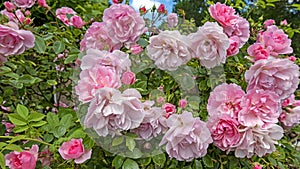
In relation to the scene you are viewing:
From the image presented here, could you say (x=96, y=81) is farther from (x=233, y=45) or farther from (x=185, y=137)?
(x=233, y=45)

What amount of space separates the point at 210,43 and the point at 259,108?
0.19m

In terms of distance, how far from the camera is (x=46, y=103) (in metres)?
1.44

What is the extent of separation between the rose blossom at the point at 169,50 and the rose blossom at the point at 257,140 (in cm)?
22

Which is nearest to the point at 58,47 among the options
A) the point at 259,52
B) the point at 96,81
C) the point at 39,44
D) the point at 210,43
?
the point at 39,44

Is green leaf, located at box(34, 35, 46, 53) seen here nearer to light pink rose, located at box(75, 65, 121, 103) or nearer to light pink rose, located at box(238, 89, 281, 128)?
light pink rose, located at box(75, 65, 121, 103)

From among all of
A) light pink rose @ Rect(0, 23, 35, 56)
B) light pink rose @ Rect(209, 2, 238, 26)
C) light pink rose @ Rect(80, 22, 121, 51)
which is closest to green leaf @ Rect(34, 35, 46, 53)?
light pink rose @ Rect(0, 23, 35, 56)

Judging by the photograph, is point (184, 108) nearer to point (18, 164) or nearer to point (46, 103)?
point (18, 164)

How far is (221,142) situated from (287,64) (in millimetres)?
244

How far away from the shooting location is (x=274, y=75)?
2.97 ft

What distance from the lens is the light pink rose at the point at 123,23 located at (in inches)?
37.2

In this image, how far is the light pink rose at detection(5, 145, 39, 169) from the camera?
2.90 ft

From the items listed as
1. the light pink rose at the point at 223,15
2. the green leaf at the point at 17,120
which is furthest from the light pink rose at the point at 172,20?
the green leaf at the point at 17,120

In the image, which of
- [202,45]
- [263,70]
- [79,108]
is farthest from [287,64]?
[79,108]

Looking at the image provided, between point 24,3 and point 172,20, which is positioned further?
point 24,3
